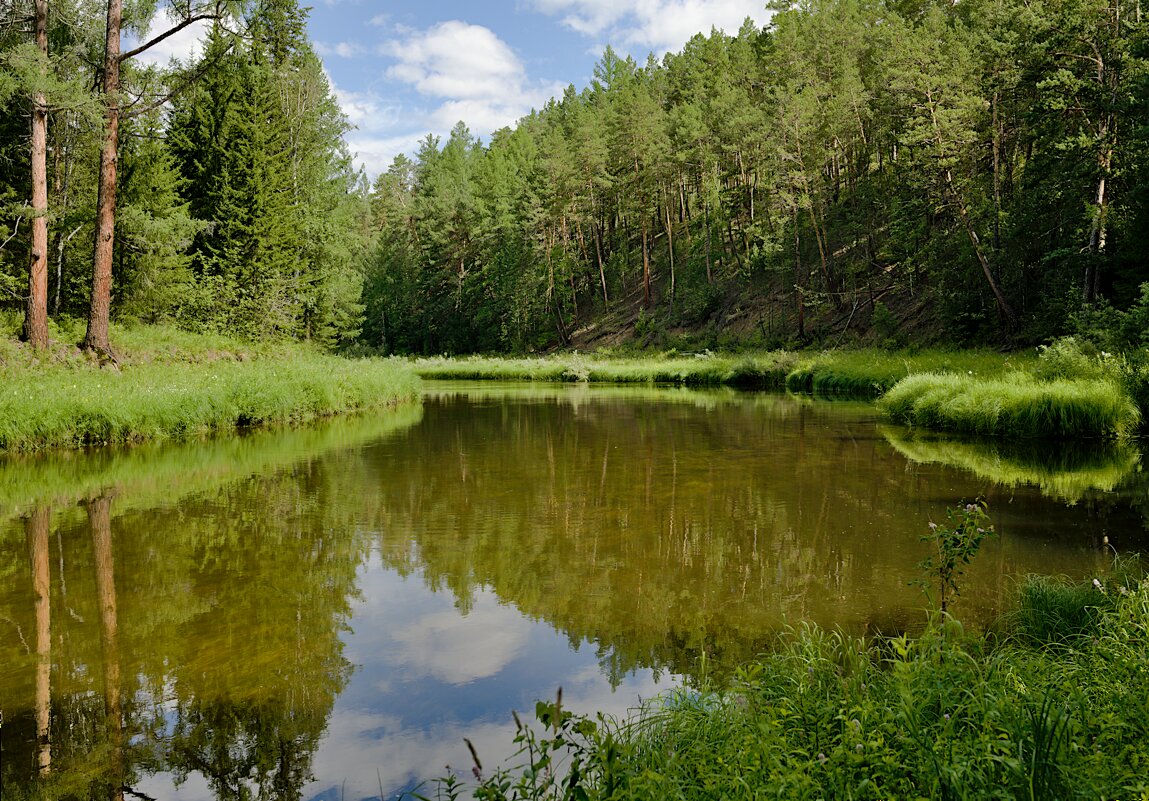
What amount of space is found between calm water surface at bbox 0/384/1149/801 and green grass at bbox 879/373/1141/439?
5.85 ft

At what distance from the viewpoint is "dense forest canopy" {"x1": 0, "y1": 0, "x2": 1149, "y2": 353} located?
20.0 meters

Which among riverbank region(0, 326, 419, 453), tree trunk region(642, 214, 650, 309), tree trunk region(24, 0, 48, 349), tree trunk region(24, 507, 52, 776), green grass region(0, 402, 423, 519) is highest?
tree trunk region(642, 214, 650, 309)

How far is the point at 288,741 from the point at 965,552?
11.9 ft

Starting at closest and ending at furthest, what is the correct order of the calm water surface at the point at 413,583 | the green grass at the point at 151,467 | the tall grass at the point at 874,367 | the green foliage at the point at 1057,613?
the calm water surface at the point at 413,583 < the green foliage at the point at 1057,613 < the green grass at the point at 151,467 < the tall grass at the point at 874,367

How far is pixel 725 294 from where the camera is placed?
4644 cm

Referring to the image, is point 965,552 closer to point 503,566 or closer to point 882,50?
point 503,566

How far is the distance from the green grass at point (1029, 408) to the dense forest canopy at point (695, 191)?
295 centimetres

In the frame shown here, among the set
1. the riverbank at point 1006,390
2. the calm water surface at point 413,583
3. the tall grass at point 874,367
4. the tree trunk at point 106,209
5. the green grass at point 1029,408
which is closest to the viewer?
the calm water surface at point 413,583

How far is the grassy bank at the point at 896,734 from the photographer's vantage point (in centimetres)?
231

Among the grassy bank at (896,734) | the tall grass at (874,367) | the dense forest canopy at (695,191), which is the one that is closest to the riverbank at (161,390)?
the dense forest canopy at (695,191)

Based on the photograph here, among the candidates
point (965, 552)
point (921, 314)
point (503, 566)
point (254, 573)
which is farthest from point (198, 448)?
point (921, 314)

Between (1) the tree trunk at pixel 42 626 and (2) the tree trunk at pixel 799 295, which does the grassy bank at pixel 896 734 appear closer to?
(1) the tree trunk at pixel 42 626

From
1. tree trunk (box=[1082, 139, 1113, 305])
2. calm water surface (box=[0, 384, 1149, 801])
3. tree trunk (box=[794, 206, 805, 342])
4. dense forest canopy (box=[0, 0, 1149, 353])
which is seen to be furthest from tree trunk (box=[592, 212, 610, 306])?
calm water surface (box=[0, 384, 1149, 801])

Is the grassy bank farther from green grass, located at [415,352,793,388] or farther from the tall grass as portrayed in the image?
green grass, located at [415,352,793,388]
